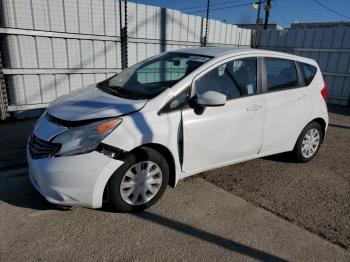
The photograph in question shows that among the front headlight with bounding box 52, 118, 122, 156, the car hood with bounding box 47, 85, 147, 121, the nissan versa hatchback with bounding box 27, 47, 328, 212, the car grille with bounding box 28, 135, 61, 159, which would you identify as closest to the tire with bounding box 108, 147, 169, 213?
the nissan versa hatchback with bounding box 27, 47, 328, 212

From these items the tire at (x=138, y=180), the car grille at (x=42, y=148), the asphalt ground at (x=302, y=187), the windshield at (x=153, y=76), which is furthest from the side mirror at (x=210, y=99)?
the car grille at (x=42, y=148)

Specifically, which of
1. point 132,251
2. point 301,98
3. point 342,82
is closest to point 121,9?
point 301,98

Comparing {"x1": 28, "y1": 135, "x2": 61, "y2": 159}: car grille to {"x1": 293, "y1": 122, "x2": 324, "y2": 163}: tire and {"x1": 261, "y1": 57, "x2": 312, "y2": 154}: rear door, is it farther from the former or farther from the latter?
{"x1": 293, "y1": 122, "x2": 324, "y2": 163}: tire

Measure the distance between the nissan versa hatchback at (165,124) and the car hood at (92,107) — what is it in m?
0.01

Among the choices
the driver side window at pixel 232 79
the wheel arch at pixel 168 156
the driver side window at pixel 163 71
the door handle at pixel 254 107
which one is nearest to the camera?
the wheel arch at pixel 168 156

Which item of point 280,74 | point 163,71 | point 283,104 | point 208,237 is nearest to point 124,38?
point 163,71

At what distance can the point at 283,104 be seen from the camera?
3.86 meters

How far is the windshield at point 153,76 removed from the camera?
3.22 m

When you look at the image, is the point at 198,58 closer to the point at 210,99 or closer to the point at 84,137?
the point at 210,99

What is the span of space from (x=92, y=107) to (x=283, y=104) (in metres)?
2.40

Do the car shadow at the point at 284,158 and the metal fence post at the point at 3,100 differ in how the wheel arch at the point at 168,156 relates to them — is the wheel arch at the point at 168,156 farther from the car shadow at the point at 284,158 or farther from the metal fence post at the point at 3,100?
the metal fence post at the point at 3,100

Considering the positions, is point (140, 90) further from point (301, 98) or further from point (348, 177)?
point (348, 177)

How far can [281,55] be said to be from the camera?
4.07 meters

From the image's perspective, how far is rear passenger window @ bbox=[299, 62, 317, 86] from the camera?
4254mm
